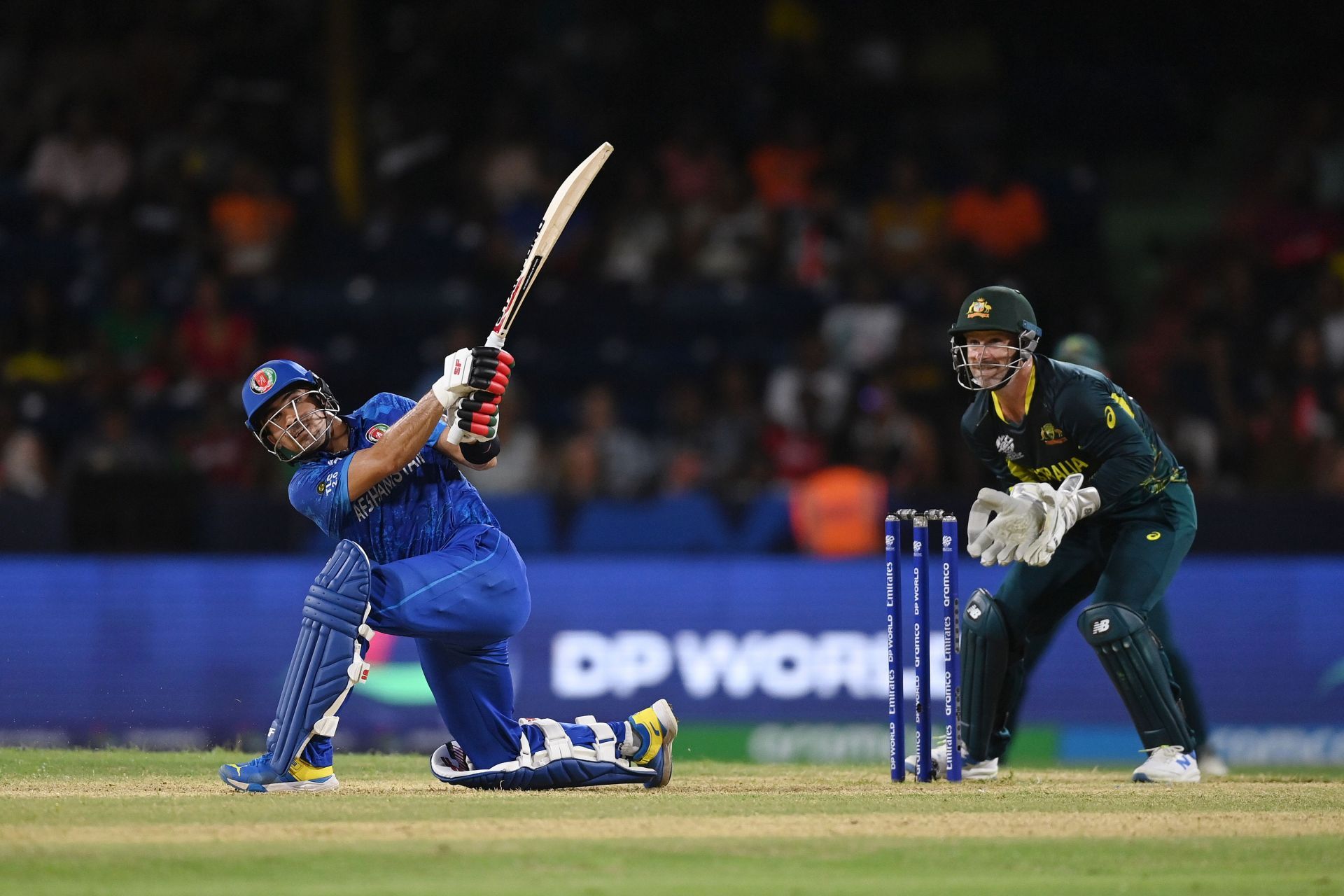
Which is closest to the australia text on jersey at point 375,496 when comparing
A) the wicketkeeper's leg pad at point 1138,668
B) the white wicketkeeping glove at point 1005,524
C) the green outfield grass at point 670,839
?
the green outfield grass at point 670,839

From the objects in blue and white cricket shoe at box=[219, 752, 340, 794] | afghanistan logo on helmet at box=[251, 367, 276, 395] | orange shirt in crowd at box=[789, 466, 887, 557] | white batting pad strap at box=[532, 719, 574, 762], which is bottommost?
blue and white cricket shoe at box=[219, 752, 340, 794]

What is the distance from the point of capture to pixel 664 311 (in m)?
13.9

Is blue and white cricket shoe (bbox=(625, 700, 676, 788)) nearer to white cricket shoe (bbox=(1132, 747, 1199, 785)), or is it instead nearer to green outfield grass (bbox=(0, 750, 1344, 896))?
green outfield grass (bbox=(0, 750, 1344, 896))

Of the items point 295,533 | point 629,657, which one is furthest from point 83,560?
point 629,657

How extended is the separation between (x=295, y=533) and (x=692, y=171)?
4959 mm

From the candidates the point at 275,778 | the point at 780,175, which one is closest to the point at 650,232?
the point at 780,175

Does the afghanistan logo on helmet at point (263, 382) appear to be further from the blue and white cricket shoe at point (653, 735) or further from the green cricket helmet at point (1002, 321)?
the green cricket helmet at point (1002, 321)

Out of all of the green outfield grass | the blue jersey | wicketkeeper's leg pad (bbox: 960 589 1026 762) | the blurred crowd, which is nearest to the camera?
the green outfield grass

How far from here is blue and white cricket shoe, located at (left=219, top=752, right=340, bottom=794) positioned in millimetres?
6586

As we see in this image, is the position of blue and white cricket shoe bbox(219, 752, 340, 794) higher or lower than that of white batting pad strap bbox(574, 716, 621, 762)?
lower

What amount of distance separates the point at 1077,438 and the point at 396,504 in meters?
2.75

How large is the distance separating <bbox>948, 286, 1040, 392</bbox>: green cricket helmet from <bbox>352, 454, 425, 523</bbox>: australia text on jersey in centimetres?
227

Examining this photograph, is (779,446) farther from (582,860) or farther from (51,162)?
(582,860)

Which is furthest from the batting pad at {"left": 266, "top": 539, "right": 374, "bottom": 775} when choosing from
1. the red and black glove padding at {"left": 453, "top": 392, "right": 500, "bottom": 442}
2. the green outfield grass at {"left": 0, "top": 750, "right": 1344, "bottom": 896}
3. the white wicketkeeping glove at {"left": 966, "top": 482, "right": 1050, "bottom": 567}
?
the white wicketkeeping glove at {"left": 966, "top": 482, "right": 1050, "bottom": 567}
